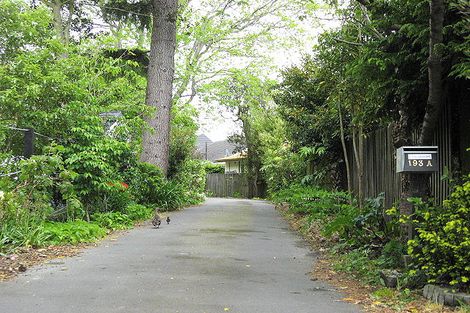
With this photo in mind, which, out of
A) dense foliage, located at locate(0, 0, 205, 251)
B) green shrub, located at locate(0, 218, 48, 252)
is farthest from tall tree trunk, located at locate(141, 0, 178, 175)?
green shrub, located at locate(0, 218, 48, 252)

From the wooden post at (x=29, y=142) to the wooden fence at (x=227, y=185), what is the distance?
93.9 feet

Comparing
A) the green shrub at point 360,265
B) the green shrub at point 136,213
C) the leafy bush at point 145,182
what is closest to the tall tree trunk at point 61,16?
the leafy bush at point 145,182

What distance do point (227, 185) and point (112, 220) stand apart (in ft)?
98.4

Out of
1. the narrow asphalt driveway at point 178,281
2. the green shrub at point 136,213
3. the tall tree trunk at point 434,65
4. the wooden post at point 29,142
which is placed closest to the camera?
the narrow asphalt driveway at point 178,281

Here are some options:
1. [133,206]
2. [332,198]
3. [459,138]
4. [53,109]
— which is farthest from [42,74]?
[459,138]

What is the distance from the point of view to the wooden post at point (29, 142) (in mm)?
9039

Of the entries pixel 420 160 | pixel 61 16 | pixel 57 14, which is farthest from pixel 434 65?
pixel 61 16

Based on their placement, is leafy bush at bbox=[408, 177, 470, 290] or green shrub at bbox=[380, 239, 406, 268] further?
green shrub at bbox=[380, 239, 406, 268]

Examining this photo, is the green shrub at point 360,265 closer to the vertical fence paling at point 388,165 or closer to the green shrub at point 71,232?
the vertical fence paling at point 388,165

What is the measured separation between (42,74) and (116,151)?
229cm

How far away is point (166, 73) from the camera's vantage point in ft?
52.8

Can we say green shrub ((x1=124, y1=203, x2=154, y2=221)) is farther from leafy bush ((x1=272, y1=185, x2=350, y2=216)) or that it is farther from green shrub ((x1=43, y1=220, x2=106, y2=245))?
leafy bush ((x1=272, y1=185, x2=350, y2=216))

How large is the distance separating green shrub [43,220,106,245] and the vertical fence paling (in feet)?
18.4

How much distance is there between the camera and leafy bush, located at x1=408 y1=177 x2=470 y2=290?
4.61 metres
